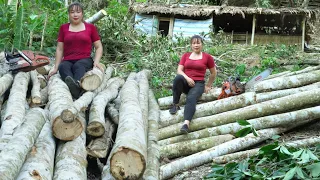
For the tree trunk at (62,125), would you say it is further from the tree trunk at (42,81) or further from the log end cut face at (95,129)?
the tree trunk at (42,81)

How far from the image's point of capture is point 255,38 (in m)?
17.8

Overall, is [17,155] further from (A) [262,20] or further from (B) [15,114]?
(A) [262,20]

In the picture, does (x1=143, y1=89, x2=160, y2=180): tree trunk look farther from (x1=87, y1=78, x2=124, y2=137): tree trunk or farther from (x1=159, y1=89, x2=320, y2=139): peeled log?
(x1=87, y1=78, x2=124, y2=137): tree trunk

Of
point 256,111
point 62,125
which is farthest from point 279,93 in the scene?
point 62,125

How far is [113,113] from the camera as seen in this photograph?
550cm

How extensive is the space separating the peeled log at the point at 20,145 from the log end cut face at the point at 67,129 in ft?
0.57

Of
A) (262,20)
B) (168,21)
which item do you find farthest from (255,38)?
(168,21)

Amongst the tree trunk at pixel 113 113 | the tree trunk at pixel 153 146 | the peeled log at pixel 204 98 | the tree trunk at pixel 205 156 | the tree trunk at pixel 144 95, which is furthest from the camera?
the peeled log at pixel 204 98

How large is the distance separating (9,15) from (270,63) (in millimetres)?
6352

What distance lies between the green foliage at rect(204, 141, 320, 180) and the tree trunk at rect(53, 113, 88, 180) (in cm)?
116

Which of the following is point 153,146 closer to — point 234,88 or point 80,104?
point 80,104

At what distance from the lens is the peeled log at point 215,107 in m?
5.82

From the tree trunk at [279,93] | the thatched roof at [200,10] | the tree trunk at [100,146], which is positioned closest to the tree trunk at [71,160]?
the tree trunk at [100,146]

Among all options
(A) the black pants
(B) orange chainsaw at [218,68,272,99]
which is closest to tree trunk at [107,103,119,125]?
(A) the black pants
